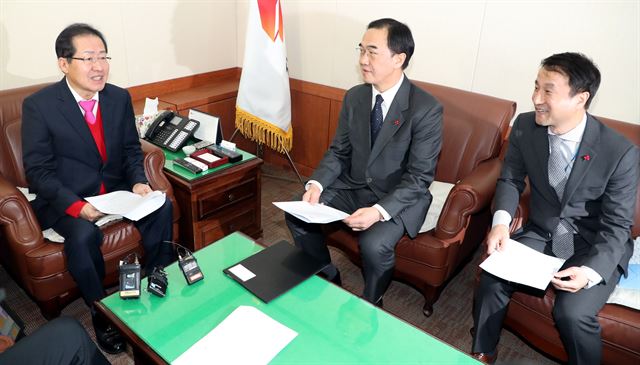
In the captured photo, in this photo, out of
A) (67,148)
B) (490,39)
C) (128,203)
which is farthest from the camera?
(490,39)

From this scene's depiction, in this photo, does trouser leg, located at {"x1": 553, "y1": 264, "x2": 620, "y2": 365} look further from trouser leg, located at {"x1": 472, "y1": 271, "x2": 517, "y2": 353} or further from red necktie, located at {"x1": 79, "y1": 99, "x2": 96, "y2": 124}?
red necktie, located at {"x1": 79, "y1": 99, "x2": 96, "y2": 124}

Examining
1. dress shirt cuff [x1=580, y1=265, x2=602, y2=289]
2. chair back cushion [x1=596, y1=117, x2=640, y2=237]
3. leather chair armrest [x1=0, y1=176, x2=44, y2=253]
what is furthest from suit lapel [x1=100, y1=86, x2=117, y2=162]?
chair back cushion [x1=596, y1=117, x2=640, y2=237]

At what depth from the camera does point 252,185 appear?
2914 mm

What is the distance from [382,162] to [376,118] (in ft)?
0.77

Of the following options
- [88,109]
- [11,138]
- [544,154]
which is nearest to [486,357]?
[544,154]

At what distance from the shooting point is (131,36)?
3330 millimetres

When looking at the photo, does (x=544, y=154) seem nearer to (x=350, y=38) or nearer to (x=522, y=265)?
(x=522, y=265)

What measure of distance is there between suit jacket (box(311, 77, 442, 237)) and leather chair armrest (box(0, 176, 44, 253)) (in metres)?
1.35

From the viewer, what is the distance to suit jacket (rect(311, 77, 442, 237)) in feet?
7.43

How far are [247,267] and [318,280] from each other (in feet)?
1.00

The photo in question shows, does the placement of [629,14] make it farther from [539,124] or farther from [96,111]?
[96,111]

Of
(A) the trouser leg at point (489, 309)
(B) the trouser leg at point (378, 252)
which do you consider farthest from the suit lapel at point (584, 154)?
(B) the trouser leg at point (378, 252)

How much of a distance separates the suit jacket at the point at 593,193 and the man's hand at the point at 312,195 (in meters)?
0.89

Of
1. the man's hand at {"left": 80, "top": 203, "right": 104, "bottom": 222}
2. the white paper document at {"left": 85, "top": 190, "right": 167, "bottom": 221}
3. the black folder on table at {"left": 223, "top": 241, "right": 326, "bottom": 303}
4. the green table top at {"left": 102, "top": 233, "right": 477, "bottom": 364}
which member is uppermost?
the white paper document at {"left": 85, "top": 190, "right": 167, "bottom": 221}
